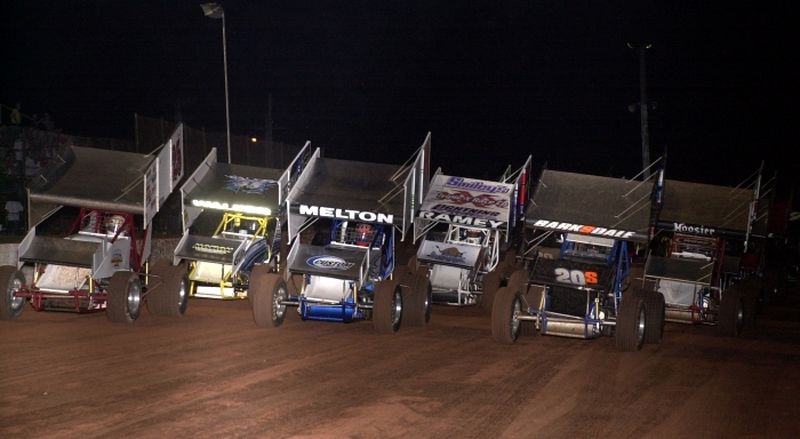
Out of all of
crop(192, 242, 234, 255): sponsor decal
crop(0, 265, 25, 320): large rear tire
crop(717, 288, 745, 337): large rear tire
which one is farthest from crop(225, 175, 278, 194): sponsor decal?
crop(717, 288, 745, 337): large rear tire

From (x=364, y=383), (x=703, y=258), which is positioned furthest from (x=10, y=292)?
(x=703, y=258)

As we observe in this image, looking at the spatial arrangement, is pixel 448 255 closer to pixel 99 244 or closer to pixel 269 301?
pixel 269 301

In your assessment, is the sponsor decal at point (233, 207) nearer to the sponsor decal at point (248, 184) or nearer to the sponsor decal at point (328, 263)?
the sponsor decal at point (248, 184)

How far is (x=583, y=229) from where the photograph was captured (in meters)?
14.7

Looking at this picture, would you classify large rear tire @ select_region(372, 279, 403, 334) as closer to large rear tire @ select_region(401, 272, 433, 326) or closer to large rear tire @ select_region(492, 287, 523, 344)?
large rear tire @ select_region(401, 272, 433, 326)

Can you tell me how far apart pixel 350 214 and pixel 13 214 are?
31.8 feet

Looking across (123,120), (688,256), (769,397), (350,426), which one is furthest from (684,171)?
(350,426)

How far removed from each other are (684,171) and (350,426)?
47.3 m

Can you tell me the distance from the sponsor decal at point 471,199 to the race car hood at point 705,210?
3.13 metres

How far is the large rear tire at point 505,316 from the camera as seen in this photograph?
13.8 m

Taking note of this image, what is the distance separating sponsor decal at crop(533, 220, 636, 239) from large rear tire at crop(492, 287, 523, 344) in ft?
4.44

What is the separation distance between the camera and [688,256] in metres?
19.0

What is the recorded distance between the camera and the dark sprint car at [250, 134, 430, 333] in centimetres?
1479

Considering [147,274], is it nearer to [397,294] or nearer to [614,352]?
[397,294]
